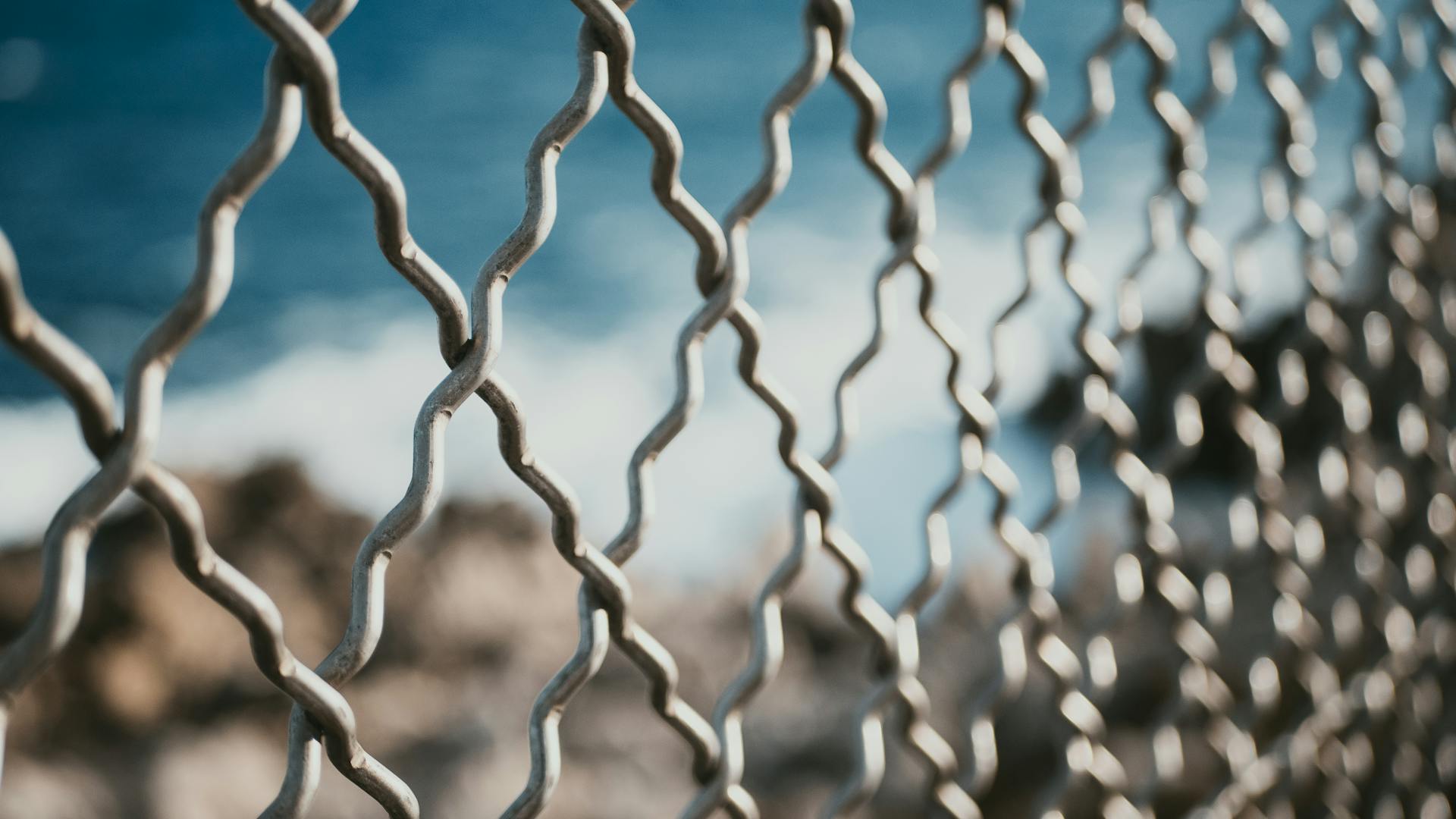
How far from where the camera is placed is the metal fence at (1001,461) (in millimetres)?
363

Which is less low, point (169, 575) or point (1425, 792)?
point (1425, 792)

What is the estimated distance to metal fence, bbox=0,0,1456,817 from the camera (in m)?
0.36

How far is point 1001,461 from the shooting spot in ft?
2.23

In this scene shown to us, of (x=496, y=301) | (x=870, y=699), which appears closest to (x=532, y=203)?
(x=496, y=301)

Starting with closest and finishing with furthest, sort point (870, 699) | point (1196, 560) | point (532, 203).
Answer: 1. point (532, 203)
2. point (870, 699)
3. point (1196, 560)

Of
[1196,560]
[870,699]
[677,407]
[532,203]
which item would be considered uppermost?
[532,203]

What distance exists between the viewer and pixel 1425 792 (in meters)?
1.06

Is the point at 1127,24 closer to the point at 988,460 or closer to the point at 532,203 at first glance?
the point at 988,460

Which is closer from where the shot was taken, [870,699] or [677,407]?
[677,407]

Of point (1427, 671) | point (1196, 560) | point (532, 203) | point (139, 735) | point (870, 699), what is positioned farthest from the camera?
point (1196, 560)

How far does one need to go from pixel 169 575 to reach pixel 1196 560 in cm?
228

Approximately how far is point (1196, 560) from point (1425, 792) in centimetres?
151

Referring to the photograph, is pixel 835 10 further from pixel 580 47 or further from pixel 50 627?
pixel 50 627

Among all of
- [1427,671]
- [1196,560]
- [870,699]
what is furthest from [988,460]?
[1196,560]
